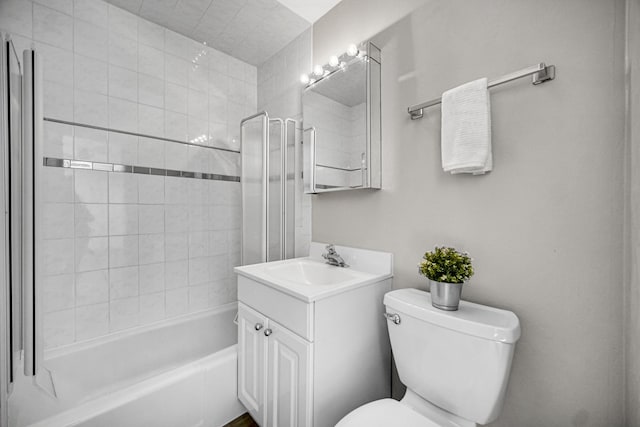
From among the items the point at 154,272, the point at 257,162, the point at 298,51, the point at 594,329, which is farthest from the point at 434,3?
the point at 154,272

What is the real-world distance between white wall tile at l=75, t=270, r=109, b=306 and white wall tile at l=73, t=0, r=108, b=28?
162cm

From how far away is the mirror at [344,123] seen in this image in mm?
1444

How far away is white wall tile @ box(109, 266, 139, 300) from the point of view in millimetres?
1805

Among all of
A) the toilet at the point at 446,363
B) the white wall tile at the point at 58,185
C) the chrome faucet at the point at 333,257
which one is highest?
the white wall tile at the point at 58,185

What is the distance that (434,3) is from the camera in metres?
1.24

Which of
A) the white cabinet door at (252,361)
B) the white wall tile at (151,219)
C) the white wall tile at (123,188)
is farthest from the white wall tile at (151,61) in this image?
the white cabinet door at (252,361)

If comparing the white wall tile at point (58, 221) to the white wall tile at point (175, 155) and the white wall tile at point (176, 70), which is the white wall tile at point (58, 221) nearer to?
the white wall tile at point (175, 155)

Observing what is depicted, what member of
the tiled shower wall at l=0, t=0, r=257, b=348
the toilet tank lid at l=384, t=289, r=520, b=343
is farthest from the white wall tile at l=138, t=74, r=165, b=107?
the toilet tank lid at l=384, t=289, r=520, b=343

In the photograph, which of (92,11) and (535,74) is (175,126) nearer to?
(92,11)

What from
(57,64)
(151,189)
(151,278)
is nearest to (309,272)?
(151,278)

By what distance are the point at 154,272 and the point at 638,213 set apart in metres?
2.43

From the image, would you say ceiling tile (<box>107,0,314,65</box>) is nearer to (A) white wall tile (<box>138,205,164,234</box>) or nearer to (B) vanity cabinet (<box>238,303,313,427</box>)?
(A) white wall tile (<box>138,205,164,234</box>)

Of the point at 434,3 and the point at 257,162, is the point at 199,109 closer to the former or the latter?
the point at 257,162

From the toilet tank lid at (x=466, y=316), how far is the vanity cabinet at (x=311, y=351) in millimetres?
218
